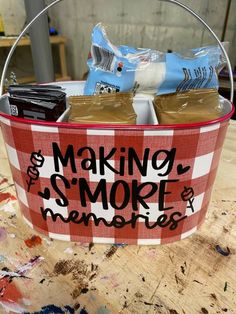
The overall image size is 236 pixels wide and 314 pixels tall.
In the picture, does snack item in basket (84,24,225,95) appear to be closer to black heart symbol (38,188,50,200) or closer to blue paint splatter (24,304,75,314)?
black heart symbol (38,188,50,200)

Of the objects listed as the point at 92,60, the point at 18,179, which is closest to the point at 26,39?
the point at 92,60

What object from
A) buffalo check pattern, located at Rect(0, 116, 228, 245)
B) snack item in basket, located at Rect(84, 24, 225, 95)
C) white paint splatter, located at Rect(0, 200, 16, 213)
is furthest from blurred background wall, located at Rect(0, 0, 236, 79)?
white paint splatter, located at Rect(0, 200, 16, 213)

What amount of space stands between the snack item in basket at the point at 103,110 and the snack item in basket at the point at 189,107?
0.05m

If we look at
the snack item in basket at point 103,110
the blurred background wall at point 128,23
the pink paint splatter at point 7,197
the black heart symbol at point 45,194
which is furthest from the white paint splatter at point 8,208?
the blurred background wall at point 128,23

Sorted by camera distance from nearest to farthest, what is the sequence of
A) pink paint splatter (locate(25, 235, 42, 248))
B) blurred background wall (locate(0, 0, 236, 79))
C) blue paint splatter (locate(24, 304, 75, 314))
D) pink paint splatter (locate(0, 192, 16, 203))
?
1. blue paint splatter (locate(24, 304, 75, 314))
2. pink paint splatter (locate(25, 235, 42, 248))
3. pink paint splatter (locate(0, 192, 16, 203))
4. blurred background wall (locate(0, 0, 236, 79))

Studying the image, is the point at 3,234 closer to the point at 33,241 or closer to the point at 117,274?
the point at 33,241

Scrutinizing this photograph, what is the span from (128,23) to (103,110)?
1.86 metres

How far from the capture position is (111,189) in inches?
15.6

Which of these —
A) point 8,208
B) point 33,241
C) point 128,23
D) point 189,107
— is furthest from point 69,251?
point 128,23

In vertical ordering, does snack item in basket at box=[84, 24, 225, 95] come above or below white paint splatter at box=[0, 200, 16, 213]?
above

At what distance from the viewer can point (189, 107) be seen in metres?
0.41

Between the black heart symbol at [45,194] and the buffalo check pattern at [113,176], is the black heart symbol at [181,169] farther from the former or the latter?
the black heart symbol at [45,194]

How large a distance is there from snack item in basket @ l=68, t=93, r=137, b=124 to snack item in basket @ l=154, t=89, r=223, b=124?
0.05 metres

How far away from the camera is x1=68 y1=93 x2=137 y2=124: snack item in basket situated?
1.25ft
